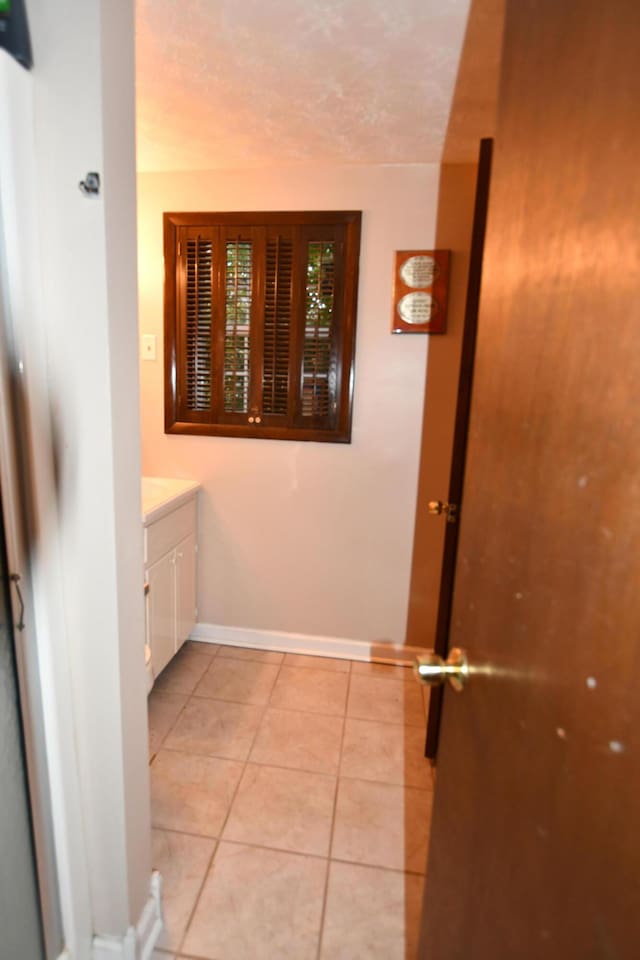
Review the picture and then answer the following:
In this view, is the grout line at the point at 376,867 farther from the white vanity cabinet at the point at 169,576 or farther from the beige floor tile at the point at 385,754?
the white vanity cabinet at the point at 169,576

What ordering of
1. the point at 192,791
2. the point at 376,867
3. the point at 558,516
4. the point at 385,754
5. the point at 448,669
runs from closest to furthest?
the point at 558,516 → the point at 448,669 → the point at 376,867 → the point at 192,791 → the point at 385,754

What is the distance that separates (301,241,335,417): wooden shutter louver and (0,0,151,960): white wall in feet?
4.37

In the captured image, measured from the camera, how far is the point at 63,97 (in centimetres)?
81

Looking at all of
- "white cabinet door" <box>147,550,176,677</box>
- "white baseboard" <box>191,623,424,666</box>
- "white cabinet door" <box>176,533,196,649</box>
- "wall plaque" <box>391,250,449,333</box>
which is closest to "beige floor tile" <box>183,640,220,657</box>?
"white baseboard" <box>191,623,424,666</box>

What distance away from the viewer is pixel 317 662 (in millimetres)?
2459

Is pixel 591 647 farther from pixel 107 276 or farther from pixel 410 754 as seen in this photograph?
pixel 410 754

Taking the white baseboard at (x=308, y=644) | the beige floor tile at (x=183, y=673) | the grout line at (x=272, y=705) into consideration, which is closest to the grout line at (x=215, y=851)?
the grout line at (x=272, y=705)

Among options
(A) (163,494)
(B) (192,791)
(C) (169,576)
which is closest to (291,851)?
(B) (192,791)

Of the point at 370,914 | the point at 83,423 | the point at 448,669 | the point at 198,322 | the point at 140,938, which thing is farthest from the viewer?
→ the point at 198,322

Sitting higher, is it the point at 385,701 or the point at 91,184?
the point at 91,184

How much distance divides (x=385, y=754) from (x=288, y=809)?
45 cm

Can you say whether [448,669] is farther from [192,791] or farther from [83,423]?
[192,791]

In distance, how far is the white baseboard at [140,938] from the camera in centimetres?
110

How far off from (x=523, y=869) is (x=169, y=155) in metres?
2.57
